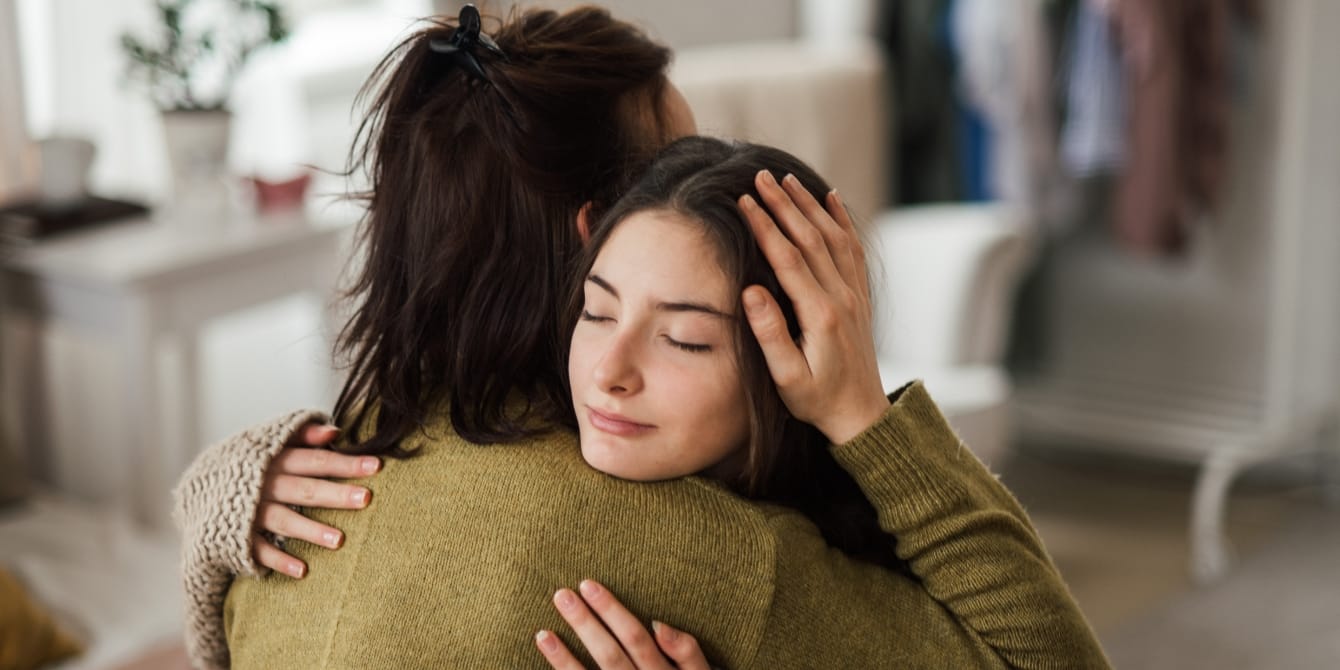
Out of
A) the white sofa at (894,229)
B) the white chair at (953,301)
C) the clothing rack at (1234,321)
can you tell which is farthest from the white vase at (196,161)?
the clothing rack at (1234,321)

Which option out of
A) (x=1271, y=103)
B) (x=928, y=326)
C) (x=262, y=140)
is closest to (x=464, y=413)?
(x=928, y=326)

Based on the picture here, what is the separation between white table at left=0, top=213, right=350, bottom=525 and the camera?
220cm

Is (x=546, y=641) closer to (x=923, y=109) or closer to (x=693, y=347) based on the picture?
(x=693, y=347)

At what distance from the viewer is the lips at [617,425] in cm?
89

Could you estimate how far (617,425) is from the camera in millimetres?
888

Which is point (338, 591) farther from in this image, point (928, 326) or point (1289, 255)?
point (1289, 255)

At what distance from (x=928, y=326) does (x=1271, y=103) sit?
1042 millimetres

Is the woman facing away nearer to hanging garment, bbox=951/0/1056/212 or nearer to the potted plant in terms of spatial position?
the potted plant

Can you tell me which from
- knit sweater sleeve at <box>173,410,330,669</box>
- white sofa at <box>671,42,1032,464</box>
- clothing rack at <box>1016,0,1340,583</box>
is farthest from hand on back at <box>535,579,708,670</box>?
clothing rack at <box>1016,0,1340,583</box>

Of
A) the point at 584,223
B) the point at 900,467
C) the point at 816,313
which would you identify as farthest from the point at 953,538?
the point at 584,223

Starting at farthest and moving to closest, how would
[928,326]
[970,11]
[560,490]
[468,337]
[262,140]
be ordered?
1. [970,11]
2. [262,140]
3. [928,326]
4. [468,337]
5. [560,490]

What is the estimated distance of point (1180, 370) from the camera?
11.5ft

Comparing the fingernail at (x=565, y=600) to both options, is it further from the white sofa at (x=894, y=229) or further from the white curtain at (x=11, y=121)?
the white curtain at (x=11, y=121)

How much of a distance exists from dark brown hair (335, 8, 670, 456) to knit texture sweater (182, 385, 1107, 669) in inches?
2.4
